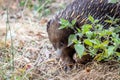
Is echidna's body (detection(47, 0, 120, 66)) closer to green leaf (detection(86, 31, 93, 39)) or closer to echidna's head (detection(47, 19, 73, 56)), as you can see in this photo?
echidna's head (detection(47, 19, 73, 56))

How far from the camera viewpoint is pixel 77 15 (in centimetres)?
259

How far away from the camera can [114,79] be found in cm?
240

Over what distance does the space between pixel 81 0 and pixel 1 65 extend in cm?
75

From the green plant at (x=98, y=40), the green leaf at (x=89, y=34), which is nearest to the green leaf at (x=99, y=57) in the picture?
the green plant at (x=98, y=40)

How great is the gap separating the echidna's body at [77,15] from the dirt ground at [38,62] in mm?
164

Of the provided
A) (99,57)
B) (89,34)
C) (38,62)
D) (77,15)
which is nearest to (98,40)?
(89,34)

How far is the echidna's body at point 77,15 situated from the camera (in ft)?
8.23

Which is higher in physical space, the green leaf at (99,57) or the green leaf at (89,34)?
the green leaf at (89,34)

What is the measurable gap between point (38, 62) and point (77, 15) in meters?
0.56

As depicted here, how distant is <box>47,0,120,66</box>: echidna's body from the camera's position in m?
2.51

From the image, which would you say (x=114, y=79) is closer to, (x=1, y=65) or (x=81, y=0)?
(x=81, y=0)

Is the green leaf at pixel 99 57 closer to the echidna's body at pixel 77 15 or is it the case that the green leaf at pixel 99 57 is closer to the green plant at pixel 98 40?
the green plant at pixel 98 40

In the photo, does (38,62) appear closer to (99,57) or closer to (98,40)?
(99,57)

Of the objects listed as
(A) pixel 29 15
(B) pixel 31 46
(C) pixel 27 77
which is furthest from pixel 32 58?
(A) pixel 29 15
